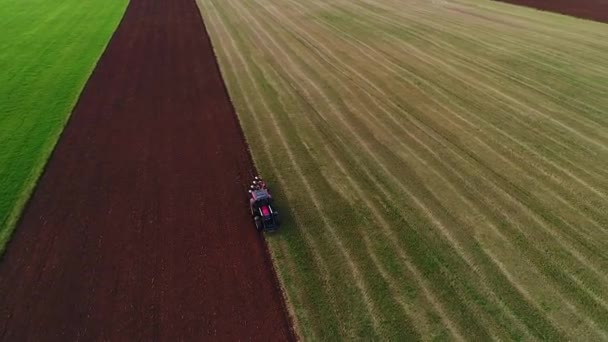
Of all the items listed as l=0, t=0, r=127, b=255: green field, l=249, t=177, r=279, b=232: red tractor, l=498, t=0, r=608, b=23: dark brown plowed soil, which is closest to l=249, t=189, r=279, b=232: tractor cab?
l=249, t=177, r=279, b=232: red tractor

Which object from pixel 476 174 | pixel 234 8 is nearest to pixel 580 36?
pixel 476 174

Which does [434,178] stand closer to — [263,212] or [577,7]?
[263,212]

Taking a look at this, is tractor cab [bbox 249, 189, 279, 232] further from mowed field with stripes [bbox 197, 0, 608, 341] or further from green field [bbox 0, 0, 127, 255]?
green field [bbox 0, 0, 127, 255]

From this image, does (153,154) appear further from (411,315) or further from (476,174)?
(476,174)

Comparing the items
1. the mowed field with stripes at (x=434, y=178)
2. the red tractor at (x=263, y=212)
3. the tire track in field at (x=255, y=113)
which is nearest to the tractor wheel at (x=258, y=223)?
the red tractor at (x=263, y=212)

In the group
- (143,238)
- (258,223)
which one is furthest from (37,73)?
(258,223)

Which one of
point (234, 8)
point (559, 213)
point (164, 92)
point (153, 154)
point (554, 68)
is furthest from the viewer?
point (234, 8)

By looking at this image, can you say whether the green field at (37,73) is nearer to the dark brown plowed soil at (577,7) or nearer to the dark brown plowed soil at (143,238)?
the dark brown plowed soil at (143,238)
